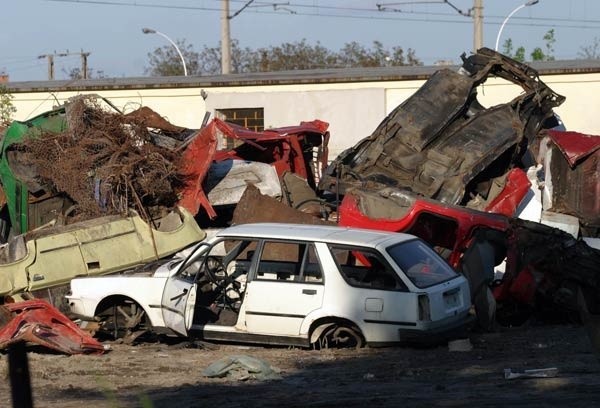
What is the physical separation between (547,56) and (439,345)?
5618 cm

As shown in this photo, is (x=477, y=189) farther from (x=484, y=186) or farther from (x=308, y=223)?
(x=308, y=223)

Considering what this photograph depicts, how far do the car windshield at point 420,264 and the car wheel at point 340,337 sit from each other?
2.72ft

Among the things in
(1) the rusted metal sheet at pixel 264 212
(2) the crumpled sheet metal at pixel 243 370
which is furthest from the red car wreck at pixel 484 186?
(2) the crumpled sheet metal at pixel 243 370

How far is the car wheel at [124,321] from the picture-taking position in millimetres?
11398

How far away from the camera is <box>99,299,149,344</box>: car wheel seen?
11.4 metres

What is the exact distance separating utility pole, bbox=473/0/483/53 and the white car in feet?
83.4

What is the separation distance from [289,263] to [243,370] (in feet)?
6.82

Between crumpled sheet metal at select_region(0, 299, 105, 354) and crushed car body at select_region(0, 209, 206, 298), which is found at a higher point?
crushed car body at select_region(0, 209, 206, 298)

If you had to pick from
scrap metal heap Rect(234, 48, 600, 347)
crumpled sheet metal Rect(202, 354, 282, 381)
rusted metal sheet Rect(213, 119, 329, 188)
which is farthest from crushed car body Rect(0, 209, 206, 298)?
crumpled sheet metal Rect(202, 354, 282, 381)

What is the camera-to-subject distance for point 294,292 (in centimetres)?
1048

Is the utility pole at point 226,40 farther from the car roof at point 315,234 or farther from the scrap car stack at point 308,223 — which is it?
the car roof at point 315,234

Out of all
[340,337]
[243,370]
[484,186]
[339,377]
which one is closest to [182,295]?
[340,337]

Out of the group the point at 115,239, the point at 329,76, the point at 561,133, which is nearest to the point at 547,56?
the point at 329,76

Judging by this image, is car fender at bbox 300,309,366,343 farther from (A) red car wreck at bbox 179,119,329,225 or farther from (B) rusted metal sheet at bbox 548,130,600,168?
(B) rusted metal sheet at bbox 548,130,600,168
